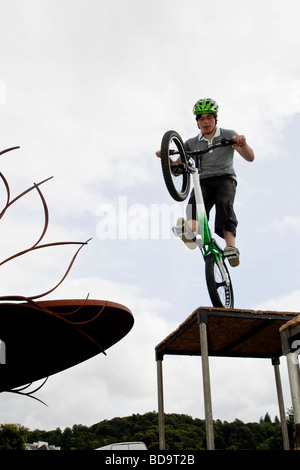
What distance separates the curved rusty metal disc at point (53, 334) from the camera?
13.4 ft

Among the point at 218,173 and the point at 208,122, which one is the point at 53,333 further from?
the point at 208,122

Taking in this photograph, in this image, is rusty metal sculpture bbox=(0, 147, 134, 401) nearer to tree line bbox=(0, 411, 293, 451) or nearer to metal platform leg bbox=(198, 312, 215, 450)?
metal platform leg bbox=(198, 312, 215, 450)

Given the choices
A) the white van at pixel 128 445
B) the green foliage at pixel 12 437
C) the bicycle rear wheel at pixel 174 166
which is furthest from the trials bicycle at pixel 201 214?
the green foliage at pixel 12 437

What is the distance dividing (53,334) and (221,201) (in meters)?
4.26

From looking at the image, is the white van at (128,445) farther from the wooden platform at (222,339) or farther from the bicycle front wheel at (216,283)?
the bicycle front wheel at (216,283)

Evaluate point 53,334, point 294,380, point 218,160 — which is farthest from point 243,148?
point 53,334

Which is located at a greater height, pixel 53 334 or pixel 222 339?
pixel 222 339

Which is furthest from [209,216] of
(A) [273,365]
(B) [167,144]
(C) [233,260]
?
(A) [273,365]

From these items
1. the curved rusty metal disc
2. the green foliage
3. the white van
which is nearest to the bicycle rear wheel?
the curved rusty metal disc

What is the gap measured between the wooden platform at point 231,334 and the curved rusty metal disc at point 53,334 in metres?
2.37

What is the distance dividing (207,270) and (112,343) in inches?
118

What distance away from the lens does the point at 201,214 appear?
25.8 ft

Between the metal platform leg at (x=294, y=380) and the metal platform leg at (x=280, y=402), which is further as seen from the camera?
the metal platform leg at (x=280, y=402)
